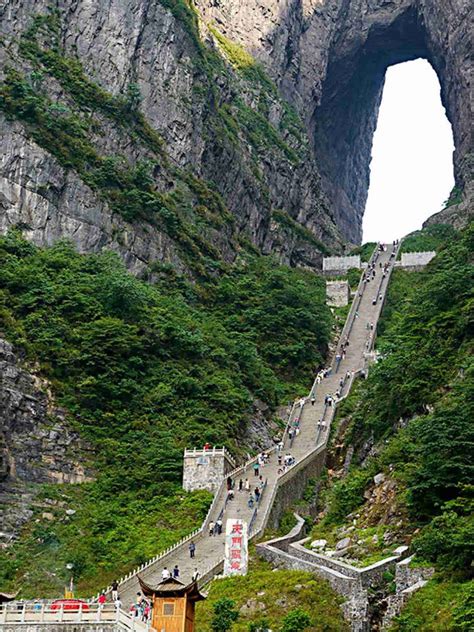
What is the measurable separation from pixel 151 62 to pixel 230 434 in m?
37.9

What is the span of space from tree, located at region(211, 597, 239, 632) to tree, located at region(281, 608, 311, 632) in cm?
168

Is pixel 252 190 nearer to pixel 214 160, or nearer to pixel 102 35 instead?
pixel 214 160

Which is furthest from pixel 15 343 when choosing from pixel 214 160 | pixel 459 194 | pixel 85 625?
pixel 459 194

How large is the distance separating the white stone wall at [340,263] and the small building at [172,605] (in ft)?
193

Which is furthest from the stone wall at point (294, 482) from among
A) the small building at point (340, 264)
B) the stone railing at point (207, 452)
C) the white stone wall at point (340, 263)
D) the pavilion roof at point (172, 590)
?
the white stone wall at point (340, 263)

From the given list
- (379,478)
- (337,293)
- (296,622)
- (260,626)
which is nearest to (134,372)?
(379,478)

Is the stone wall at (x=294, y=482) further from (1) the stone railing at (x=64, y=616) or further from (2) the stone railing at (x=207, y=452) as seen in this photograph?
(1) the stone railing at (x=64, y=616)

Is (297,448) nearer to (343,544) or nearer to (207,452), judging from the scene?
(207,452)

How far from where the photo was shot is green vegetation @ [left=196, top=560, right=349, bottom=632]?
28.8 metres

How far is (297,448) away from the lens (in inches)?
1893

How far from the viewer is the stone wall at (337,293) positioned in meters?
74.4

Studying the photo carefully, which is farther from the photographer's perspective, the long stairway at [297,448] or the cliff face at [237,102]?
the cliff face at [237,102]

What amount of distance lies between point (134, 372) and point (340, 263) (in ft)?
120

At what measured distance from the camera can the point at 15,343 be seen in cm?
4806
